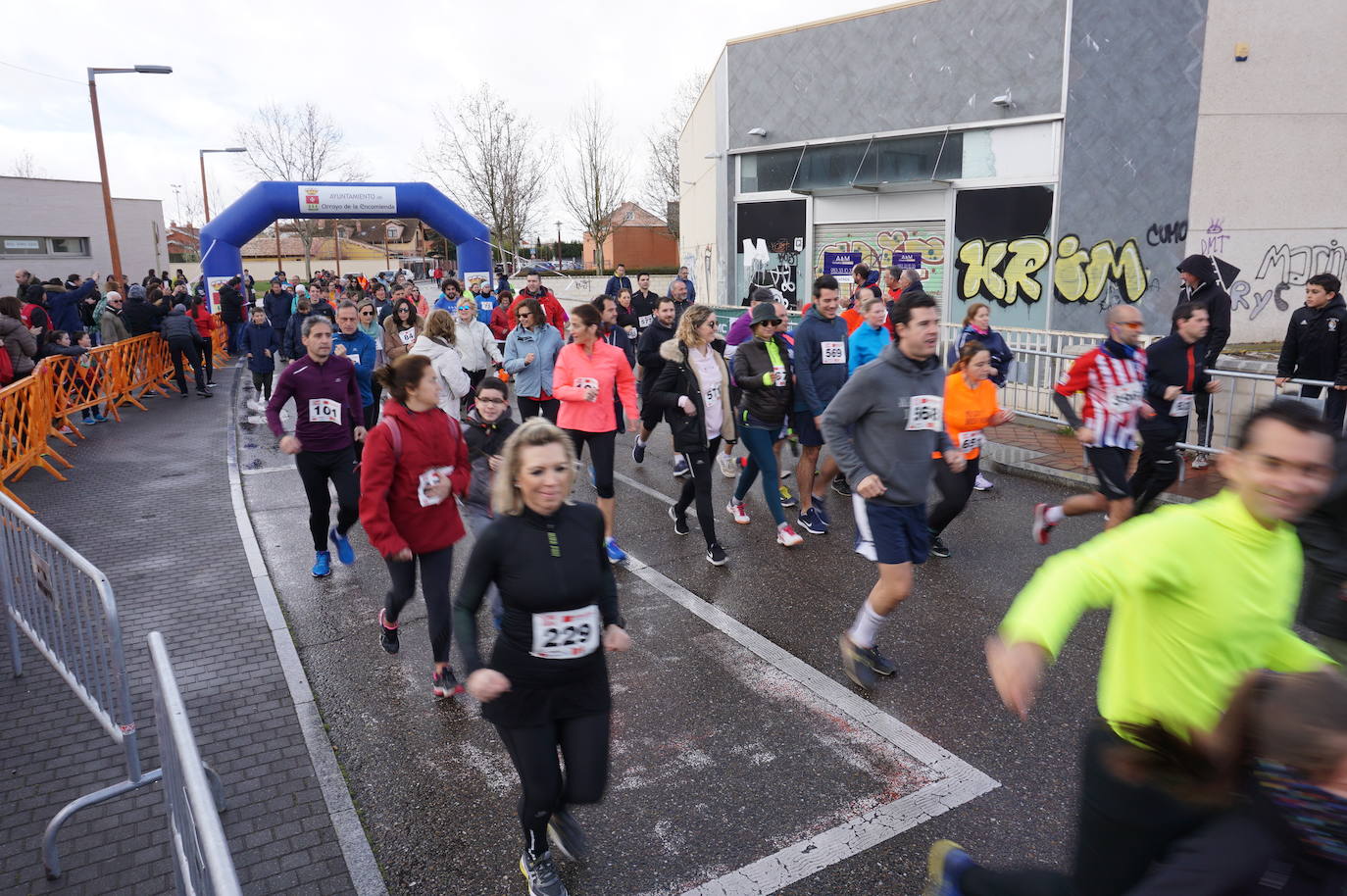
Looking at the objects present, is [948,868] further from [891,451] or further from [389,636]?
[389,636]

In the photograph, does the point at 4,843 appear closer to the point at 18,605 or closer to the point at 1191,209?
the point at 18,605

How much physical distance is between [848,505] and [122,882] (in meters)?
6.27

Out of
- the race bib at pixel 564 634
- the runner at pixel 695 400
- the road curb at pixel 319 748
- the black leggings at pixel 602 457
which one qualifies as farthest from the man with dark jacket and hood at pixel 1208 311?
the road curb at pixel 319 748

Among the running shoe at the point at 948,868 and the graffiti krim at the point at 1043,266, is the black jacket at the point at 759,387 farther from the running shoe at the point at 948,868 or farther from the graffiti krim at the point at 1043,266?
the graffiti krim at the point at 1043,266

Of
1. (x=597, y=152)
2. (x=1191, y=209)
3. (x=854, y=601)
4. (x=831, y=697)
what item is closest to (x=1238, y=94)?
(x=1191, y=209)

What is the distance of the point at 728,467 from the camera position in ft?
31.3

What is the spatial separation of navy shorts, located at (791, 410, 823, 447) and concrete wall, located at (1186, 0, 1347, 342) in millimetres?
10789

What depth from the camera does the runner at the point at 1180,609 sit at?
7.13 feet

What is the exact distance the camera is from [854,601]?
5.92m

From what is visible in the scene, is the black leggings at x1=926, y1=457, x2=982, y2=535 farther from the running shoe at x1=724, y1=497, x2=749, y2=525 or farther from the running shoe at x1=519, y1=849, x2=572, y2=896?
the running shoe at x1=519, y1=849, x2=572, y2=896

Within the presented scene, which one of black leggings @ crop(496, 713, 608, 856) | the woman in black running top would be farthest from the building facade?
black leggings @ crop(496, 713, 608, 856)

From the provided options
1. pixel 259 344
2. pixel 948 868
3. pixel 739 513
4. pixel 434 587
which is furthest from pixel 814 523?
pixel 259 344

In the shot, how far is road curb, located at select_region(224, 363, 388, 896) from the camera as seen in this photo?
3.41m

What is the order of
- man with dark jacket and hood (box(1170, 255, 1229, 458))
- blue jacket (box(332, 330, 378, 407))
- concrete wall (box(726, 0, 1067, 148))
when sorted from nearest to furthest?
man with dark jacket and hood (box(1170, 255, 1229, 458)) → blue jacket (box(332, 330, 378, 407)) → concrete wall (box(726, 0, 1067, 148))
